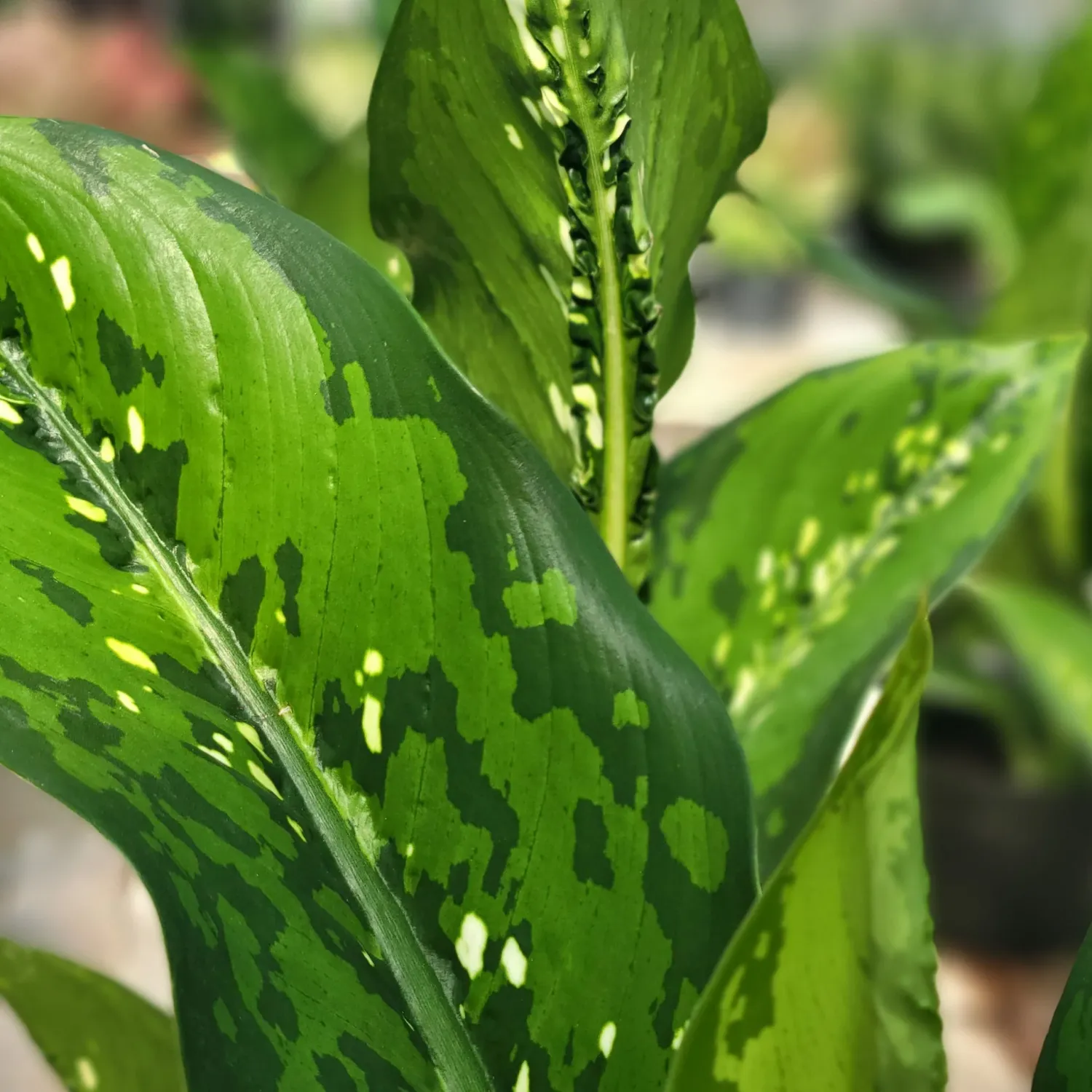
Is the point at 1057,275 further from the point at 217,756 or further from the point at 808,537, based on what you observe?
the point at 217,756

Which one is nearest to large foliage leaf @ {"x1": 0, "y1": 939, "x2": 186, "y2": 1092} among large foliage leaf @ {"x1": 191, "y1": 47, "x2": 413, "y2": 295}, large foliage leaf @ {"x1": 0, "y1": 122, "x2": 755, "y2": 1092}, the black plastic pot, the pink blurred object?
large foliage leaf @ {"x1": 0, "y1": 122, "x2": 755, "y2": 1092}

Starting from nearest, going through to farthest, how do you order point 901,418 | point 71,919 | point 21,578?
1. point 21,578
2. point 901,418
3. point 71,919

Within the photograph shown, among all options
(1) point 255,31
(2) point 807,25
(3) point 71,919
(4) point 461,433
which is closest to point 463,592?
(4) point 461,433

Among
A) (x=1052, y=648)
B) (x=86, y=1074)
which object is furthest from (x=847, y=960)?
(x=1052, y=648)

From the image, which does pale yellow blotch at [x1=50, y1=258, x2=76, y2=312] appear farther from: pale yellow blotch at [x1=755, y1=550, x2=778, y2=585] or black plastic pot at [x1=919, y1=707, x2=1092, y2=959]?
black plastic pot at [x1=919, y1=707, x2=1092, y2=959]

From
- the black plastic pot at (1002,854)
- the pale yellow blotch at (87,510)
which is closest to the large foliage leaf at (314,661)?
the pale yellow blotch at (87,510)

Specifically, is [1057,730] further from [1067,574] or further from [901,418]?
[901,418]
